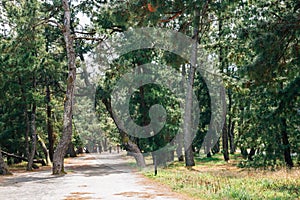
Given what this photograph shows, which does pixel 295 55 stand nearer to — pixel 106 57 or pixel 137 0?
pixel 137 0

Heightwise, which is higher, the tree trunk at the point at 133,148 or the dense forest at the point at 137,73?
the dense forest at the point at 137,73

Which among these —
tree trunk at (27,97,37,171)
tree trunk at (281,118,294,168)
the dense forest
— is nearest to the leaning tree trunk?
the dense forest

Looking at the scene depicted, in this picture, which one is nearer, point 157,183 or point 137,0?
point 137,0

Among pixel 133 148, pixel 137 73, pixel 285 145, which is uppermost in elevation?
pixel 137 73

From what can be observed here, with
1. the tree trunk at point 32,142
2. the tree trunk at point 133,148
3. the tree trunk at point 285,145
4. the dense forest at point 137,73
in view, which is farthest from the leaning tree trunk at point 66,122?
the tree trunk at point 285,145

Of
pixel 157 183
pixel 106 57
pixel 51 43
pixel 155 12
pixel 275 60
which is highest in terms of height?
pixel 51 43

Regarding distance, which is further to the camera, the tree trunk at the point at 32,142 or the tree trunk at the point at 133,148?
the tree trunk at the point at 32,142

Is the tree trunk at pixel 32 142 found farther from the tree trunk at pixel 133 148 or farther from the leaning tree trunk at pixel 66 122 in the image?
the leaning tree trunk at pixel 66 122

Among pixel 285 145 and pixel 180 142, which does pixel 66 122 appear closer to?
pixel 285 145

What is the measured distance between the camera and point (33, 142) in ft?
80.8

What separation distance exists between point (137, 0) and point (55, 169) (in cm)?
1109

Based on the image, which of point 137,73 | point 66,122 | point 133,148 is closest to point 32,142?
point 66,122

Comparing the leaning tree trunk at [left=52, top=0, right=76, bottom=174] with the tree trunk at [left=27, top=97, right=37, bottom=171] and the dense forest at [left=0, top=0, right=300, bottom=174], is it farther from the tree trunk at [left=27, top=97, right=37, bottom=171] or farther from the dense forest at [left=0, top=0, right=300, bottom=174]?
the tree trunk at [left=27, top=97, right=37, bottom=171]

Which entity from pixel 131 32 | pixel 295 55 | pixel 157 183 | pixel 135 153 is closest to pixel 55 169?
pixel 135 153
